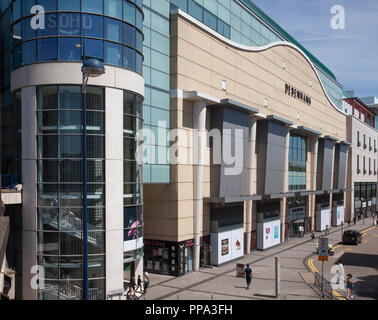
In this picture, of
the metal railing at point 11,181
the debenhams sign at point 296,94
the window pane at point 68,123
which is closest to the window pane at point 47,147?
the window pane at point 68,123

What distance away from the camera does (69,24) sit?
20969mm

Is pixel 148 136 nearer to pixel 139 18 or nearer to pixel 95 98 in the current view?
pixel 95 98

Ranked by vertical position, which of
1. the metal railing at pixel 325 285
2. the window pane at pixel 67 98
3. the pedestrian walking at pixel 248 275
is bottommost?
the metal railing at pixel 325 285

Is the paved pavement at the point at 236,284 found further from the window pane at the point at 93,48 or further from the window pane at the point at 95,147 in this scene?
the window pane at the point at 93,48

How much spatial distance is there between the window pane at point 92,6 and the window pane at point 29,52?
10.7 feet

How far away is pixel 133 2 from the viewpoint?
23.1 meters

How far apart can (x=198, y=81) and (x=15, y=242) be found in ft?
56.3

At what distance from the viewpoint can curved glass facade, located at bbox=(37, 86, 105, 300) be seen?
20688 mm

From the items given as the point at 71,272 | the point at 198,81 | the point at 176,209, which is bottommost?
the point at 71,272

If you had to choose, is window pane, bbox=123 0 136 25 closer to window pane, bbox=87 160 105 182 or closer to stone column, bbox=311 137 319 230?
window pane, bbox=87 160 105 182

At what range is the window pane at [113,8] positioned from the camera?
2173cm

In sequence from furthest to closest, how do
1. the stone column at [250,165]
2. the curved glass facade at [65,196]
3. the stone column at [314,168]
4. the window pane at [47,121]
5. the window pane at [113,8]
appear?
the stone column at [314,168]
the stone column at [250,165]
the window pane at [113,8]
the window pane at [47,121]
the curved glass facade at [65,196]
